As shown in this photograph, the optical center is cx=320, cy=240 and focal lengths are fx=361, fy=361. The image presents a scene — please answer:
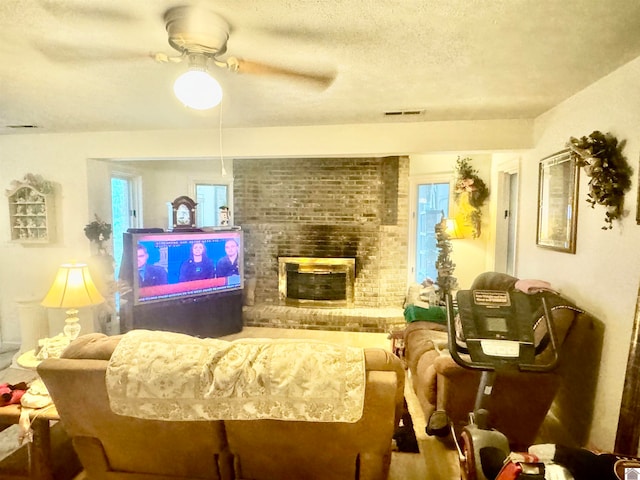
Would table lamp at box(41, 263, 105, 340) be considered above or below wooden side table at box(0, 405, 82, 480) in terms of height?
above

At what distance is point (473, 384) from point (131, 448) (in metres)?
1.90

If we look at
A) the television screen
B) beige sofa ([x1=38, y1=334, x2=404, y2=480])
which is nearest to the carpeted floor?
beige sofa ([x1=38, y1=334, x2=404, y2=480])

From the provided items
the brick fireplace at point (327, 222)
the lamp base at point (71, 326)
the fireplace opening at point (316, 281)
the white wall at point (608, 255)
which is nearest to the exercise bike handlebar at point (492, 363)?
the white wall at point (608, 255)

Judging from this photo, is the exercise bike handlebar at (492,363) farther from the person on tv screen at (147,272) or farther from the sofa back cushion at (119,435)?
the person on tv screen at (147,272)

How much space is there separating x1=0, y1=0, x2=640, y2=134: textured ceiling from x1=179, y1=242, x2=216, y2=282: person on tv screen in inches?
66.8

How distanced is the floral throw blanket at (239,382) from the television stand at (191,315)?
2.53 meters

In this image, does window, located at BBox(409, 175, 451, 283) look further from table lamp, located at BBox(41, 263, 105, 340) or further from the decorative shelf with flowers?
the decorative shelf with flowers

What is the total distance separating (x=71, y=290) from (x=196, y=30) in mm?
1867

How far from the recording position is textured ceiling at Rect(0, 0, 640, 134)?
1.49m

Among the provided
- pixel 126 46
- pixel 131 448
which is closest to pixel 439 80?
pixel 126 46

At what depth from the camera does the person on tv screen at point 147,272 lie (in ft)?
12.6

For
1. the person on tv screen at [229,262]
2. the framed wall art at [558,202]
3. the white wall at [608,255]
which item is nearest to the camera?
the white wall at [608,255]

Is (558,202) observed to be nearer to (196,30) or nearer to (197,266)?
(196,30)

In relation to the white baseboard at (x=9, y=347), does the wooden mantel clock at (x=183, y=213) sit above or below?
above
